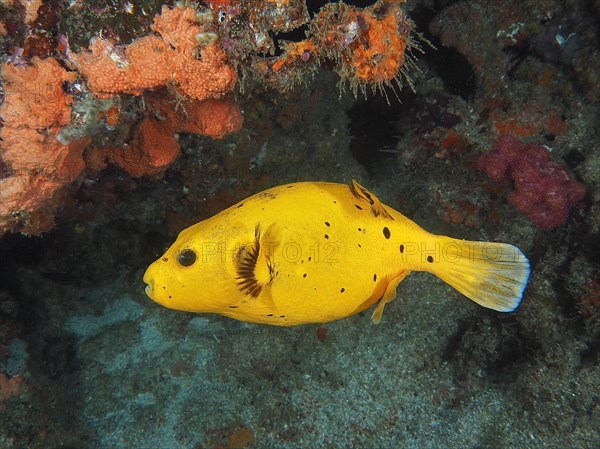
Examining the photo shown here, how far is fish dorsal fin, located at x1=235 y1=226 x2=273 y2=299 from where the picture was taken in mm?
2254

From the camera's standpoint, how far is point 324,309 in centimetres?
255

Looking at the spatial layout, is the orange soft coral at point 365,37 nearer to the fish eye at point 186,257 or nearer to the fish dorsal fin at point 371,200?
the fish dorsal fin at point 371,200

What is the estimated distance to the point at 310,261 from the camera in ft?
7.84

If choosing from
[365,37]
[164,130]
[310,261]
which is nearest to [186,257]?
[310,261]

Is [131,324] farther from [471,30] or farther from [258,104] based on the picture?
[471,30]

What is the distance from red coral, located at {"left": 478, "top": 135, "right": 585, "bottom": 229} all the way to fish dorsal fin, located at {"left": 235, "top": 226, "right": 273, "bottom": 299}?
2.85 m

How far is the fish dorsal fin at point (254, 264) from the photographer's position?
2.25 metres

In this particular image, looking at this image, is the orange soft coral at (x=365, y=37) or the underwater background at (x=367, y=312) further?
the underwater background at (x=367, y=312)

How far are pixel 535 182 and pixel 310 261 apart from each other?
2.86 meters

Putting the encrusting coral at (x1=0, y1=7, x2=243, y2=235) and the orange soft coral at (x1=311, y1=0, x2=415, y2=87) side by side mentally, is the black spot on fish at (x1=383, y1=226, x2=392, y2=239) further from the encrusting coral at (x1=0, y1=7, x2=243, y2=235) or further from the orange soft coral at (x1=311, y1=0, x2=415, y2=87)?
the encrusting coral at (x1=0, y1=7, x2=243, y2=235)

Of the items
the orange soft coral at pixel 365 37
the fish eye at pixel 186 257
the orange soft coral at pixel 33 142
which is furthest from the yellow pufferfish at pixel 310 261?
the orange soft coral at pixel 33 142

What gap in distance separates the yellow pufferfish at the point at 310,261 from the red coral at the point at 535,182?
1782 millimetres

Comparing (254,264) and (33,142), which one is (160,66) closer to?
(33,142)

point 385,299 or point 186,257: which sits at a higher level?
point 186,257
